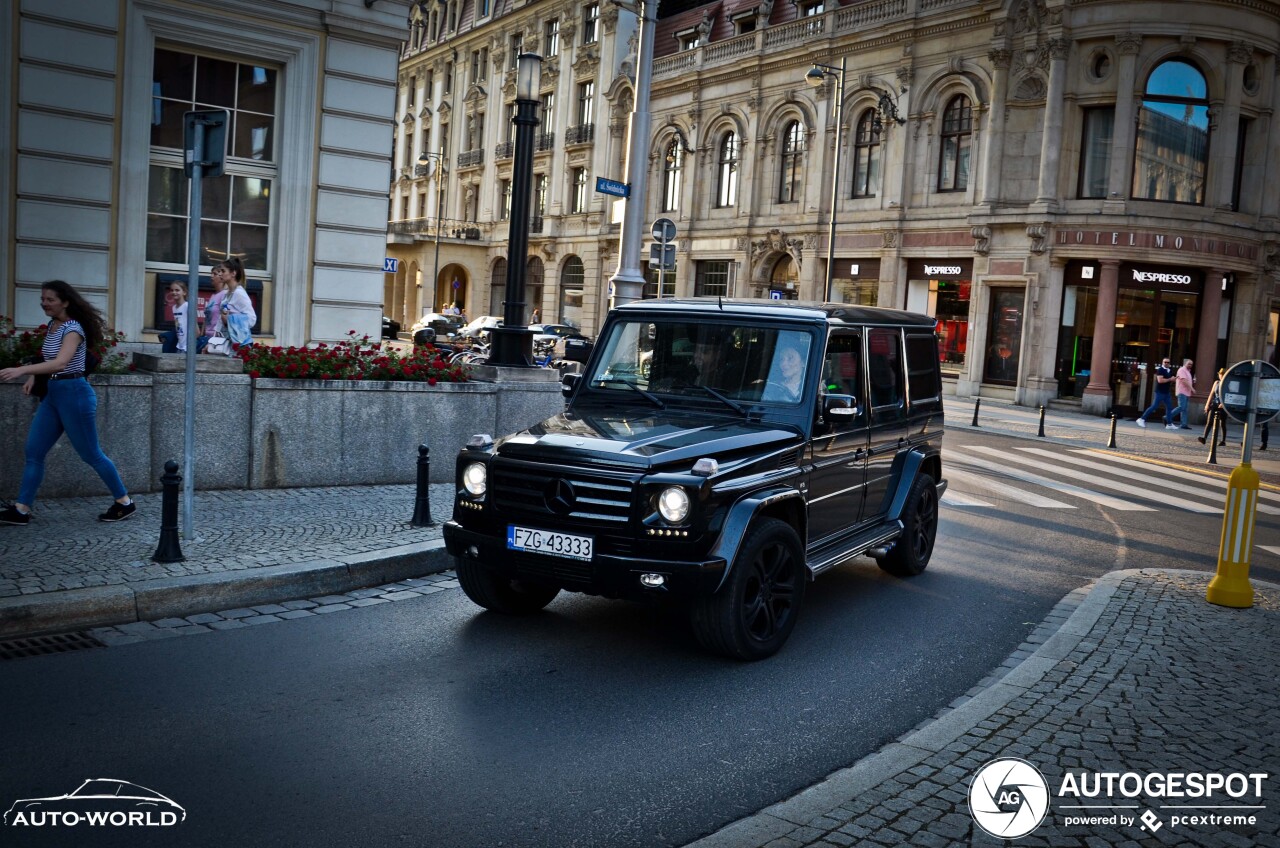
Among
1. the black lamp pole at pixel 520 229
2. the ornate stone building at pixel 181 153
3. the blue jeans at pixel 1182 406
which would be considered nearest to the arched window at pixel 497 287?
the blue jeans at pixel 1182 406

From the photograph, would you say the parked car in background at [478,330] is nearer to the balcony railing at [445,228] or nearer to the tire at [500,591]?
the balcony railing at [445,228]

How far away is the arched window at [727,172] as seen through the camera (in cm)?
4353

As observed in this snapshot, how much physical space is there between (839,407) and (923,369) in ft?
7.79

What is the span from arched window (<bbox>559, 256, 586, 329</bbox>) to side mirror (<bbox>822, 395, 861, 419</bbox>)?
4584 cm

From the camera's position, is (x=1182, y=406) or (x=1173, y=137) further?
(x=1173, y=137)

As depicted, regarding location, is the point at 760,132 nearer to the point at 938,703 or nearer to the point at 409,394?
the point at 409,394

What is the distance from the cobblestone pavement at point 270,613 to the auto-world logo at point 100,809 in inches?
80.3

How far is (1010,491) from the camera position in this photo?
14773 millimetres

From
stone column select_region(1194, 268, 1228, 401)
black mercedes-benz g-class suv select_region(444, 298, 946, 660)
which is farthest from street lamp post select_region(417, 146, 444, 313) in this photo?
black mercedes-benz g-class suv select_region(444, 298, 946, 660)

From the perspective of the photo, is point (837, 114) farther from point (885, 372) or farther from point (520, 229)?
point (885, 372)

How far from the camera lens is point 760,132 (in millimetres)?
41719

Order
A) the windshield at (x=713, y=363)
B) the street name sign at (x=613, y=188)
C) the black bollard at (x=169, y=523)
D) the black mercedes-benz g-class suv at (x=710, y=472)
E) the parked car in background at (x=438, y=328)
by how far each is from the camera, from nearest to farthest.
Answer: the black mercedes-benz g-class suv at (x=710, y=472), the windshield at (x=713, y=363), the black bollard at (x=169, y=523), the street name sign at (x=613, y=188), the parked car in background at (x=438, y=328)

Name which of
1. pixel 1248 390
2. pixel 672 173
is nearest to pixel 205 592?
pixel 1248 390

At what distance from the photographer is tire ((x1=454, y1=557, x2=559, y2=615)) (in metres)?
6.66
